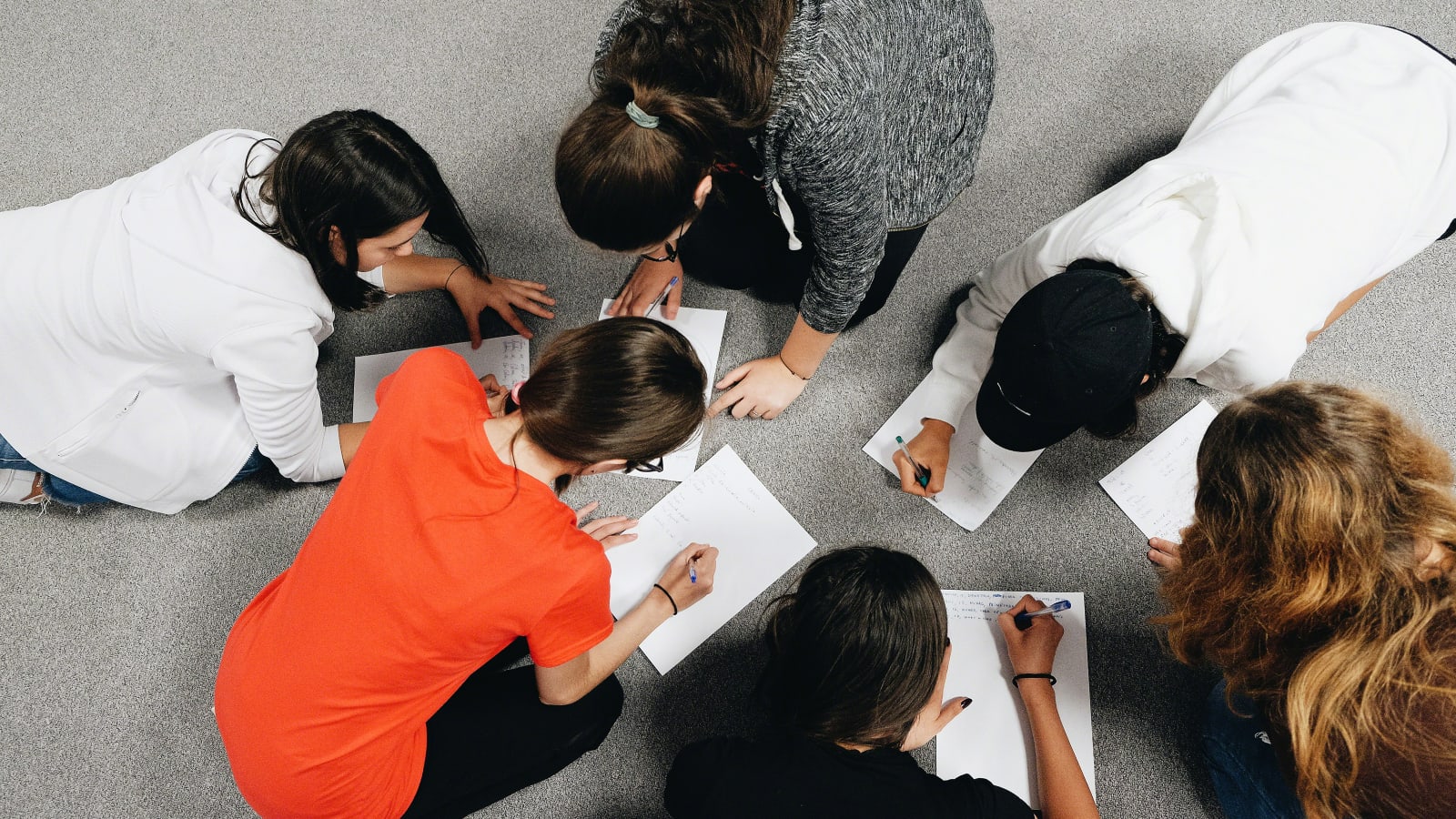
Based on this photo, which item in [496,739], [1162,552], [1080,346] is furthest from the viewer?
[1162,552]

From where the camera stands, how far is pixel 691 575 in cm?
115

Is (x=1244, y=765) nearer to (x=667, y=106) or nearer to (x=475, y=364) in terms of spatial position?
(x=667, y=106)

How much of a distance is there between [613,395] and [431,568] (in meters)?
0.25

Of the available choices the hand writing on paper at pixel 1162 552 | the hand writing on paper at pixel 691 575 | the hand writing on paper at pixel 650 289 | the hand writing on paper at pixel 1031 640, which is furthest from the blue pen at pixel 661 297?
the hand writing on paper at pixel 1162 552

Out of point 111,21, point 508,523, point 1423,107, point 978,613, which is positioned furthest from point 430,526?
point 111,21

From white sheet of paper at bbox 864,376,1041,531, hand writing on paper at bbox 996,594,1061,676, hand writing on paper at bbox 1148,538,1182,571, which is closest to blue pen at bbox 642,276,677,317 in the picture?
white sheet of paper at bbox 864,376,1041,531

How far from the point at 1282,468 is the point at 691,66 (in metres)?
0.71

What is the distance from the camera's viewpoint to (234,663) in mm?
919

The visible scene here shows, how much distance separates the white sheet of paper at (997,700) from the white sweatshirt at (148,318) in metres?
1.00

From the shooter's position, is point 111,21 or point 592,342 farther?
point 111,21

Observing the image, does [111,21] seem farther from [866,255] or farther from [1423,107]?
[1423,107]

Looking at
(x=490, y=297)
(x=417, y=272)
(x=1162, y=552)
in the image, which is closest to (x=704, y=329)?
(x=490, y=297)

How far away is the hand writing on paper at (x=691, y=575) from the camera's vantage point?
1144 millimetres

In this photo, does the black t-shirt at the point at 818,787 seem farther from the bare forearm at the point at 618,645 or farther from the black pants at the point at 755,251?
the black pants at the point at 755,251
